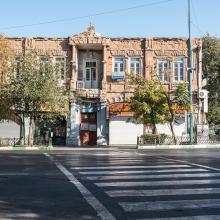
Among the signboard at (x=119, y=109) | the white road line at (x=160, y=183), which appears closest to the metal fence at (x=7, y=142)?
the signboard at (x=119, y=109)

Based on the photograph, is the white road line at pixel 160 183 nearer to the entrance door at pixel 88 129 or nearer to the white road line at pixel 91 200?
the white road line at pixel 91 200

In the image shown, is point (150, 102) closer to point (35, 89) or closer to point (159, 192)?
point (35, 89)

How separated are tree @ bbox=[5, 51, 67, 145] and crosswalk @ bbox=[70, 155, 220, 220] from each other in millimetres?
15229

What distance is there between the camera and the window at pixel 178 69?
40719 mm

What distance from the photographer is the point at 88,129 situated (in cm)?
4019

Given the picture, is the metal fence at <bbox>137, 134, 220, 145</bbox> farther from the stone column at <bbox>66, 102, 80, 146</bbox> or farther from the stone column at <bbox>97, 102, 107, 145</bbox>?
the stone column at <bbox>66, 102, 80, 146</bbox>

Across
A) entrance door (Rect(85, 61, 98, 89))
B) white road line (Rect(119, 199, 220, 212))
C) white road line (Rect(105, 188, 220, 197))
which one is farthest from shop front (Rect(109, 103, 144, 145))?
white road line (Rect(119, 199, 220, 212))

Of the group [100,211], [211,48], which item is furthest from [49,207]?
[211,48]

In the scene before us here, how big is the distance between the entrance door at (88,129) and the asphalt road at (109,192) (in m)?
22.4

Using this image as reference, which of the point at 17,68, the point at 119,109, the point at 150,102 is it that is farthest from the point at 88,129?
the point at 17,68

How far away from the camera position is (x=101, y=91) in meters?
39.5

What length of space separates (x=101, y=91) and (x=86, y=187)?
89.2 ft

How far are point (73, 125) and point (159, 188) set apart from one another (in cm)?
2782

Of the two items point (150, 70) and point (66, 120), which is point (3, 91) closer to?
→ point (66, 120)
